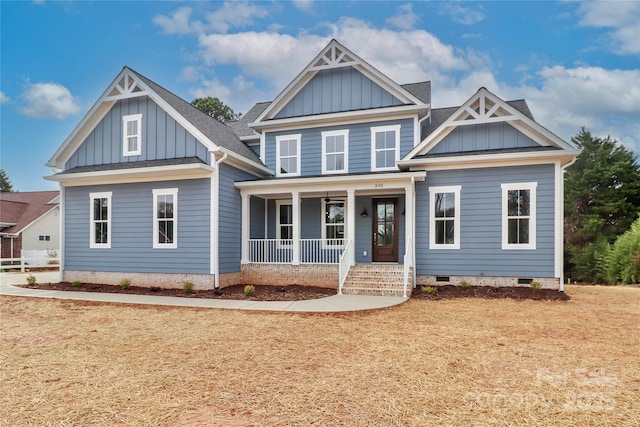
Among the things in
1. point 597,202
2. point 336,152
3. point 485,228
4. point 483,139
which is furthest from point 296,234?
point 597,202

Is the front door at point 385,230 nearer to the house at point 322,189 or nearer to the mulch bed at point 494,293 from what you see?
the house at point 322,189

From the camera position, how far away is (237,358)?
5.20m

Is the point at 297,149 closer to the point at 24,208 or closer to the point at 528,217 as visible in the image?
the point at 528,217

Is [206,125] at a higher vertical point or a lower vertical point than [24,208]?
higher

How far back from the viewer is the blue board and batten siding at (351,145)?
1364 centimetres

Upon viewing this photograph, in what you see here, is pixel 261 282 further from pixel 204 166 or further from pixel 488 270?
pixel 488 270

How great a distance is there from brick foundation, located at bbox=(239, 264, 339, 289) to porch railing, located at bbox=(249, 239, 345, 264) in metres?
0.53

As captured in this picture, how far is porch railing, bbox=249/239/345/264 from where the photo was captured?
44.4 feet

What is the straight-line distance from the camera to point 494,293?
36.0 feet

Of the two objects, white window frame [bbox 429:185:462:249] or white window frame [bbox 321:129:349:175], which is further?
white window frame [bbox 321:129:349:175]

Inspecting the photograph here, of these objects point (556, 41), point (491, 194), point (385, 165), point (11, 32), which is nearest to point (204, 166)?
point (385, 165)

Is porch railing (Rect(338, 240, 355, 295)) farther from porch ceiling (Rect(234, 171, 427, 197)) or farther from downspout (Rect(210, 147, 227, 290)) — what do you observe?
downspout (Rect(210, 147, 227, 290))

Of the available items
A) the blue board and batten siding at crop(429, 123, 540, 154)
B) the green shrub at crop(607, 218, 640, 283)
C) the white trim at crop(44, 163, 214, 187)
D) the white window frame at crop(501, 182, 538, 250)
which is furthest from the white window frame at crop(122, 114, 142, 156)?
the green shrub at crop(607, 218, 640, 283)

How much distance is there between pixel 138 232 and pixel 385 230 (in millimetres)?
8790
